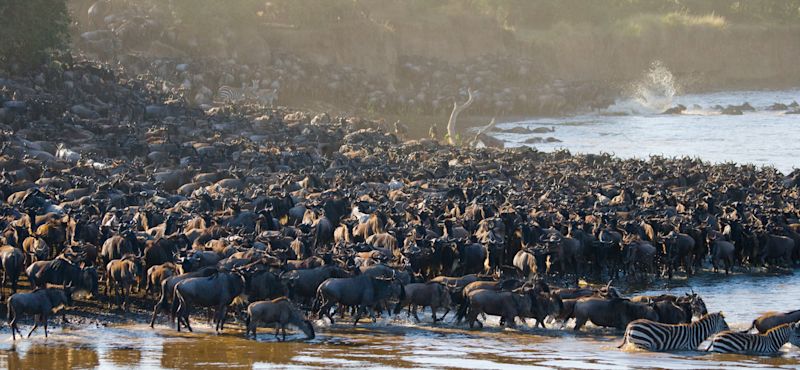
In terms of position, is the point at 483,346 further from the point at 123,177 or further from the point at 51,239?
the point at 123,177

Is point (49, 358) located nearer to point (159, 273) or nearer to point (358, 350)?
point (159, 273)

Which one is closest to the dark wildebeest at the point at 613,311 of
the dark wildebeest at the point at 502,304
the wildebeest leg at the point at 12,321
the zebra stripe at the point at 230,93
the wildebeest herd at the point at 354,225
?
the wildebeest herd at the point at 354,225

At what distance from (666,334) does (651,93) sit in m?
65.1

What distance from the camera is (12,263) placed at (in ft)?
58.1

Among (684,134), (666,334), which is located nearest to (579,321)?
(666,334)

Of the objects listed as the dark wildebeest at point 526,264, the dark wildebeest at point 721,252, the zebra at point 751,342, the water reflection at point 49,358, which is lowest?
the water reflection at point 49,358

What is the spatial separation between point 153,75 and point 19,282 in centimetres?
3490

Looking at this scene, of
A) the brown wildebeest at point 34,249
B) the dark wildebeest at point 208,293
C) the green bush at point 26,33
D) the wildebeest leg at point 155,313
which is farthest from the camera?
the green bush at point 26,33

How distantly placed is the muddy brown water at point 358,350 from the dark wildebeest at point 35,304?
0.70 feet

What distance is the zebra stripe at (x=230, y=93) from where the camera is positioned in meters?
53.8

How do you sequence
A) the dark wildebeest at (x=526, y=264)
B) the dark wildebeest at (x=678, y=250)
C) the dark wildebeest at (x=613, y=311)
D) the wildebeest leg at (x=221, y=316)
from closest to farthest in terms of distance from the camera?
the wildebeest leg at (x=221, y=316)
the dark wildebeest at (x=613, y=311)
the dark wildebeest at (x=526, y=264)
the dark wildebeest at (x=678, y=250)

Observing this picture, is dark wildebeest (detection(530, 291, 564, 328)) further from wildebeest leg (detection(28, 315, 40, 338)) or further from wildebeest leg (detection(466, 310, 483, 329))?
wildebeest leg (detection(28, 315, 40, 338))

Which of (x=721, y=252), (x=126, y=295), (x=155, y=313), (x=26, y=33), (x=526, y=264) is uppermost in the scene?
(x=26, y=33)

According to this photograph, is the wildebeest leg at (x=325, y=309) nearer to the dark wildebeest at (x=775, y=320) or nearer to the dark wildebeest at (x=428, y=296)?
the dark wildebeest at (x=428, y=296)
